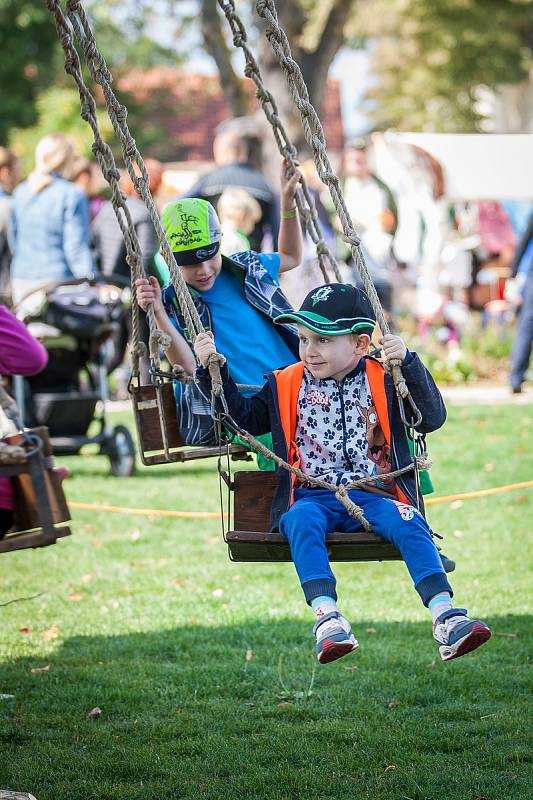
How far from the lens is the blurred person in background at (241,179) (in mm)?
9812

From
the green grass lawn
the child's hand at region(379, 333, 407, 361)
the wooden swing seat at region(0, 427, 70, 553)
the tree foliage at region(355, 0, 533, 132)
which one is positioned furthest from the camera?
the tree foliage at region(355, 0, 533, 132)

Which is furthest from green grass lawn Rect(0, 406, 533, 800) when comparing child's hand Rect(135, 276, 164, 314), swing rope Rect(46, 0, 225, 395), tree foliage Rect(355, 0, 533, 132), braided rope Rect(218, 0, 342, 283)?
tree foliage Rect(355, 0, 533, 132)

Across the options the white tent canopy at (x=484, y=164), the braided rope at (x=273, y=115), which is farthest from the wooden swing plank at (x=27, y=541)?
the white tent canopy at (x=484, y=164)

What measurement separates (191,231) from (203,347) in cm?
90

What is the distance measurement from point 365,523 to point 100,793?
1.20 metres

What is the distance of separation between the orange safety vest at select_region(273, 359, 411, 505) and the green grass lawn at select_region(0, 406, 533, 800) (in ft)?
2.87

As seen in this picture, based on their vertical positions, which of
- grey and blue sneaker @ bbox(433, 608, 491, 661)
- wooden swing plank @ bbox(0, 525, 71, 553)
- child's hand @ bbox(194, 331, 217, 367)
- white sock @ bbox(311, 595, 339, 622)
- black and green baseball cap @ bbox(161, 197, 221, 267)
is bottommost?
grey and blue sneaker @ bbox(433, 608, 491, 661)

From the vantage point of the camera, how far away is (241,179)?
9.84m

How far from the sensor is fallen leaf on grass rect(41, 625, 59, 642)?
5832 mm

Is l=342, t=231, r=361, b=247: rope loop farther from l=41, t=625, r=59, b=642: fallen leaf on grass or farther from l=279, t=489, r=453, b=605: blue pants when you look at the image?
l=41, t=625, r=59, b=642: fallen leaf on grass

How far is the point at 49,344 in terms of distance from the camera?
9375mm

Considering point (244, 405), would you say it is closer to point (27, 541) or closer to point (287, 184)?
point (27, 541)

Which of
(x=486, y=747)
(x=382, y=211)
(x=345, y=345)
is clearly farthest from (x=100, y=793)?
(x=382, y=211)

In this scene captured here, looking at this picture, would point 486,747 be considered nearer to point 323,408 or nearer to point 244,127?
point 323,408
